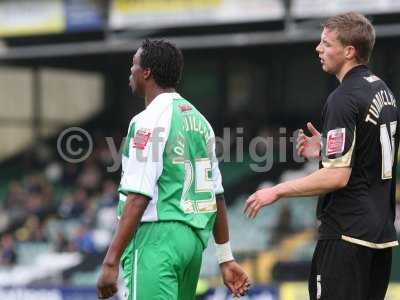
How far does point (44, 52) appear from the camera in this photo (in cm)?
1551

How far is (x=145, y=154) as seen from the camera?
4.98 m

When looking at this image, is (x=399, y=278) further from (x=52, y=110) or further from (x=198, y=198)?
(x=198, y=198)

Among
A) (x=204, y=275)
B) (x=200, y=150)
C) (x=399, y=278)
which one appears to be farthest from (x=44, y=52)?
(x=200, y=150)

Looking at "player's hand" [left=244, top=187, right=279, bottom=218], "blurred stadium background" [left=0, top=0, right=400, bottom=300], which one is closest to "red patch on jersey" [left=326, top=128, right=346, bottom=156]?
"player's hand" [left=244, top=187, right=279, bottom=218]

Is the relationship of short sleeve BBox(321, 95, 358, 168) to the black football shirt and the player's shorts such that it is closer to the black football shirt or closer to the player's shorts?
the black football shirt

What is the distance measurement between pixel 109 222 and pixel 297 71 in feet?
13.9

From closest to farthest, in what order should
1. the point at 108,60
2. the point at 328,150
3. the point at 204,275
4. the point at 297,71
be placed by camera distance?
the point at 328,150 → the point at 204,275 → the point at 297,71 → the point at 108,60

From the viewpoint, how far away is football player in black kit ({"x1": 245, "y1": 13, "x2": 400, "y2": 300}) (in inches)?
190

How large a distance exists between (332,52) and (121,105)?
46.3ft

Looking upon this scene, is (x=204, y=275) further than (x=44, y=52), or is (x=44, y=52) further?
(x=44, y=52)

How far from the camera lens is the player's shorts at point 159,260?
493cm

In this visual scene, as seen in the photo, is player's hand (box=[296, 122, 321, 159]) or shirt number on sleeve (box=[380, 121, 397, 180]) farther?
player's hand (box=[296, 122, 321, 159])

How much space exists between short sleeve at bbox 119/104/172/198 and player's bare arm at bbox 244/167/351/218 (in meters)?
0.53

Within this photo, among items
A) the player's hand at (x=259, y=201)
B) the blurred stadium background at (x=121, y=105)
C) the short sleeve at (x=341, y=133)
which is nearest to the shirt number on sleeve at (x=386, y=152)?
the short sleeve at (x=341, y=133)
